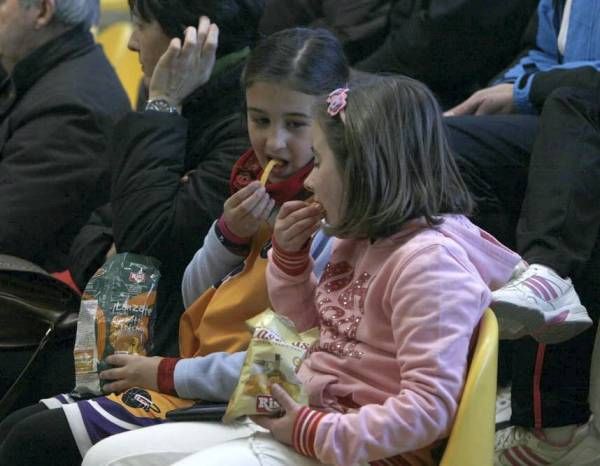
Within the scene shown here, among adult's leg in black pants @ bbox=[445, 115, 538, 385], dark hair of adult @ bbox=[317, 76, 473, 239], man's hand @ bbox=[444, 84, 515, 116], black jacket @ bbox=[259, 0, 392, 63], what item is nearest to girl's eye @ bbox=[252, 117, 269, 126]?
dark hair of adult @ bbox=[317, 76, 473, 239]

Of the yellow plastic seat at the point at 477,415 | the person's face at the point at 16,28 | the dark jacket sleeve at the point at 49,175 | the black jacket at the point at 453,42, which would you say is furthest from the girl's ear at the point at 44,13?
the yellow plastic seat at the point at 477,415

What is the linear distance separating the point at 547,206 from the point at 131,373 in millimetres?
841

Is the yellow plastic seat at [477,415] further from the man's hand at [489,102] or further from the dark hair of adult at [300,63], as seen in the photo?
the man's hand at [489,102]

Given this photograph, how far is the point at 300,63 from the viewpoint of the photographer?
80.8 inches

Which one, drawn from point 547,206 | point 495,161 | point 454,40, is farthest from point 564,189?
point 454,40

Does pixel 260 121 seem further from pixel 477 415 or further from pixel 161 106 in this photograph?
pixel 477 415

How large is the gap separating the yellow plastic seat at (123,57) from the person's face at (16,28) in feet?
3.62

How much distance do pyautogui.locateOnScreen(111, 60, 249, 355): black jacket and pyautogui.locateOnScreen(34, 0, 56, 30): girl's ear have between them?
693 millimetres

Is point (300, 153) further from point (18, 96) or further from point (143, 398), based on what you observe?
point (18, 96)

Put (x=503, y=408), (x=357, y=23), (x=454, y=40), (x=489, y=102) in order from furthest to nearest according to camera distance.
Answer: (x=357, y=23) → (x=454, y=40) → (x=489, y=102) → (x=503, y=408)

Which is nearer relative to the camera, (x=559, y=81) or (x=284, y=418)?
(x=284, y=418)

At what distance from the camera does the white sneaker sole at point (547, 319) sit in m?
1.86

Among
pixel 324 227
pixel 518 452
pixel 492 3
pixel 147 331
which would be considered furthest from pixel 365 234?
pixel 492 3

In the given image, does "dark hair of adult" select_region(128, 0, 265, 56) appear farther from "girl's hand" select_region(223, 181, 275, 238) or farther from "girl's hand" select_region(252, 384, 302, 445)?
"girl's hand" select_region(252, 384, 302, 445)
